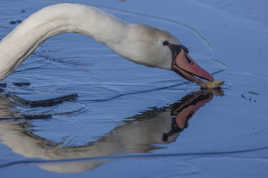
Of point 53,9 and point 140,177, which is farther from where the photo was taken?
point 53,9

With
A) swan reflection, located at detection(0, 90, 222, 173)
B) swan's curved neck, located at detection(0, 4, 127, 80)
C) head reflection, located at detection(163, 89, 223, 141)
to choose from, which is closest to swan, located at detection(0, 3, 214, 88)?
swan's curved neck, located at detection(0, 4, 127, 80)

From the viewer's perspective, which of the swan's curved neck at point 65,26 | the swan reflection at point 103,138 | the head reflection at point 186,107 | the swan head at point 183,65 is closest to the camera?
the swan reflection at point 103,138

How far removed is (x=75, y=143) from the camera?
214 inches

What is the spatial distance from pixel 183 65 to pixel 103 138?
5.50 feet

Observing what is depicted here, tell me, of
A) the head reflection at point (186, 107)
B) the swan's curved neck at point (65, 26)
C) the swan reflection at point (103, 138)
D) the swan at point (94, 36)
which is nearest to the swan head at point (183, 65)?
the swan at point (94, 36)

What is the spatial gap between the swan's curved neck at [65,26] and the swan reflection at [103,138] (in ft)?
2.16

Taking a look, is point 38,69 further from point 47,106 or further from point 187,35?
point 187,35

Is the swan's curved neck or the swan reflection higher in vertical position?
the swan's curved neck

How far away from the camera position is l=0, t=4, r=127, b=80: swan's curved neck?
6.39 metres

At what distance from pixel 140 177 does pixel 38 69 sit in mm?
3044

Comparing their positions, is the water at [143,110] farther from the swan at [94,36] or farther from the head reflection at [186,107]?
the swan at [94,36]

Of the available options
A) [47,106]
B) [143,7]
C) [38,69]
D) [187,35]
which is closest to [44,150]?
[47,106]

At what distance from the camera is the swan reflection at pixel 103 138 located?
16.8ft

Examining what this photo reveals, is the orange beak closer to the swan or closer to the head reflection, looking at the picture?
the swan
